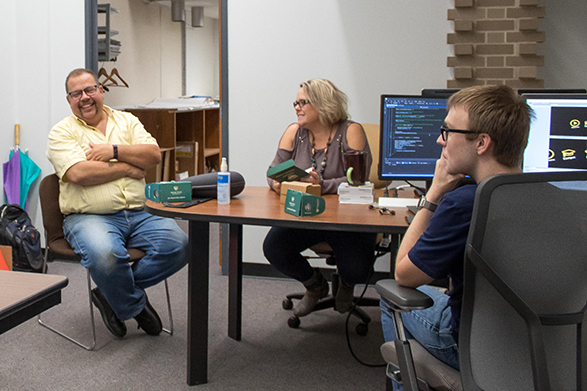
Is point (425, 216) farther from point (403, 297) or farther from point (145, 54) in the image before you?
point (145, 54)

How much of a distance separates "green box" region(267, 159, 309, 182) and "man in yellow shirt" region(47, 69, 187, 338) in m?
0.70

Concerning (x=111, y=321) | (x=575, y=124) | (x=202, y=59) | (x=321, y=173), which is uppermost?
(x=202, y=59)

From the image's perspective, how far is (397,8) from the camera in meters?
3.45

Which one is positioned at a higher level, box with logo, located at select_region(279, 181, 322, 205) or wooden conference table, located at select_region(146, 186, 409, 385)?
box with logo, located at select_region(279, 181, 322, 205)

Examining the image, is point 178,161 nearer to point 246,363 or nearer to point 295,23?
point 295,23

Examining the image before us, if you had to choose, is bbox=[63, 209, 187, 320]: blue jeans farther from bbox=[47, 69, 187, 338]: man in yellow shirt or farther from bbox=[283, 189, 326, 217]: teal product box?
bbox=[283, 189, 326, 217]: teal product box

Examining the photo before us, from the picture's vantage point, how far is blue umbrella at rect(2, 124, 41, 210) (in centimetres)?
390

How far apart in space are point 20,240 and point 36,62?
3.92ft

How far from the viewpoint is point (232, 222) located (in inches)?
80.1

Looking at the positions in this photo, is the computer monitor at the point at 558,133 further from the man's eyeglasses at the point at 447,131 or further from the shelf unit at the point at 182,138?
the shelf unit at the point at 182,138

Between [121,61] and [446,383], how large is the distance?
218 inches

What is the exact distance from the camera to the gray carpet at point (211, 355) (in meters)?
2.34

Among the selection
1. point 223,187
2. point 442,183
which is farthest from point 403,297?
point 223,187

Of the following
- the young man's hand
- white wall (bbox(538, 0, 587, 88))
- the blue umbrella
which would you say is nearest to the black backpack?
the blue umbrella
